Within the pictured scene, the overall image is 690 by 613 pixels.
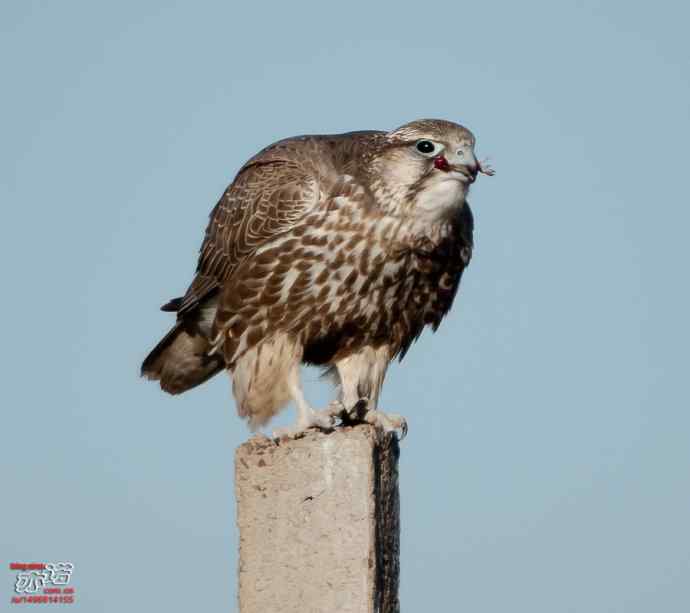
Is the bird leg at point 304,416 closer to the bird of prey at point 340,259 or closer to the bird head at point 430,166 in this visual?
the bird of prey at point 340,259

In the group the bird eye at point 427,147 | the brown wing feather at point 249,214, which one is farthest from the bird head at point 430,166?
the brown wing feather at point 249,214

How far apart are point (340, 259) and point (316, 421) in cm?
98

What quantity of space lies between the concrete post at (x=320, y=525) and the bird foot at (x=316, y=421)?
1.52 ft

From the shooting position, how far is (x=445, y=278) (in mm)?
7836

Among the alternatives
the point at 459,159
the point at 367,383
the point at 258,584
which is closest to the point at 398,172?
the point at 459,159

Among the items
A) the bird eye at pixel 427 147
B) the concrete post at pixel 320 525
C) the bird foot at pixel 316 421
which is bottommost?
the concrete post at pixel 320 525

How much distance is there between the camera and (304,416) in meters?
7.21

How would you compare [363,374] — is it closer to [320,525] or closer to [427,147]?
[427,147]

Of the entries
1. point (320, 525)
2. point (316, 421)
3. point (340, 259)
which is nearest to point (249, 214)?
point (340, 259)

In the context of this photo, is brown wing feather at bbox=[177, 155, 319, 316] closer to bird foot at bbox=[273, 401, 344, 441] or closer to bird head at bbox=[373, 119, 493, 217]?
bird head at bbox=[373, 119, 493, 217]

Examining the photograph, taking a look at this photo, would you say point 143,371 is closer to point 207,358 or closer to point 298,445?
point 207,358

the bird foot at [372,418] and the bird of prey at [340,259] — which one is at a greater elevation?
the bird of prey at [340,259]

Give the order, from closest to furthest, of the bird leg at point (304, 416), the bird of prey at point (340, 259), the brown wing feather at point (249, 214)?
the bird leg at point (304, 416) < the bird of prey at point (340, 259) < the brown wing feather at point (249, 214)

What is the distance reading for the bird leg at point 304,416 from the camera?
670cm
